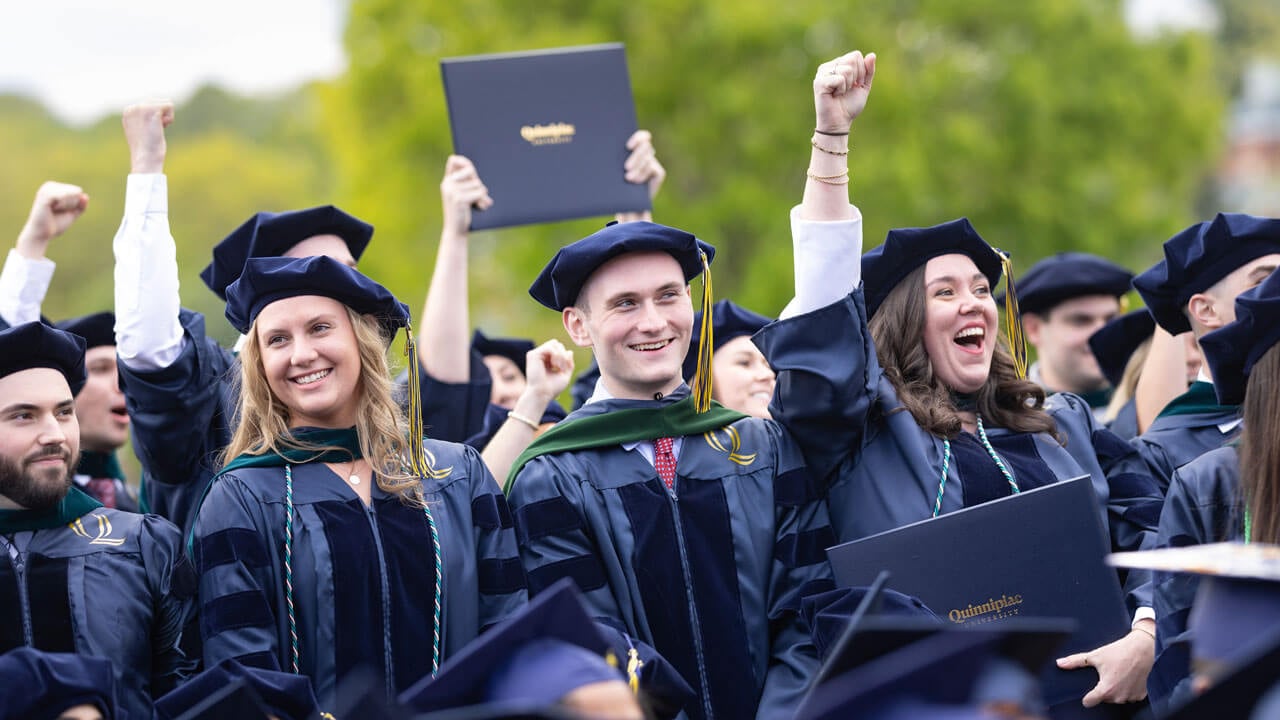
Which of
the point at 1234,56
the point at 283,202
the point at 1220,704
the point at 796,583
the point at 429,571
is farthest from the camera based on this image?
the point at 1234,56

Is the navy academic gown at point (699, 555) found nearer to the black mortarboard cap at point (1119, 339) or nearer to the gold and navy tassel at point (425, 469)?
the gold and navy tassel at point (425, 469)

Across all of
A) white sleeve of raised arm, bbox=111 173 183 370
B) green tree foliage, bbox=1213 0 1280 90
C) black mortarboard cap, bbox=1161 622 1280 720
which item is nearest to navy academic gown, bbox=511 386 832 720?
white sleeve of raised arm, bbox=111 173 183 370

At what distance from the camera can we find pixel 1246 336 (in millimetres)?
3701

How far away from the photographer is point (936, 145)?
15031mm

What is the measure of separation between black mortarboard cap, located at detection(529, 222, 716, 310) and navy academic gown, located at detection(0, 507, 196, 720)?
1.41 metres

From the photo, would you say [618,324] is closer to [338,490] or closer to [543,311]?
[338,490]

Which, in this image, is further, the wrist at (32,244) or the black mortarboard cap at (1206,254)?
the wrist at (32,244)

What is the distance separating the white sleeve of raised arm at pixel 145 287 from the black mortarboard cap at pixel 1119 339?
13.4 feet

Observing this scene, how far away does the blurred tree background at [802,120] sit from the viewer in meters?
14.5

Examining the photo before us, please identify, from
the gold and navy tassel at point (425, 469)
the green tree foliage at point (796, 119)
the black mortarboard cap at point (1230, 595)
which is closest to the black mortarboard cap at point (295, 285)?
the gold and navy tassel at point (425, 469)

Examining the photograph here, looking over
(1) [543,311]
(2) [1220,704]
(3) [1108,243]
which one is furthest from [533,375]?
(3) [1108,243]

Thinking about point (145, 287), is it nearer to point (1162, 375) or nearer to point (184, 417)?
point (184, 417)

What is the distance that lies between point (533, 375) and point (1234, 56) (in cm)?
4775

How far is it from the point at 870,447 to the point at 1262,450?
116cm
